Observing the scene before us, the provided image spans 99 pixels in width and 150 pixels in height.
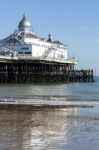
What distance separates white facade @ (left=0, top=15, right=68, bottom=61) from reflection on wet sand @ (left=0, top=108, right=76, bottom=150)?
5931cm

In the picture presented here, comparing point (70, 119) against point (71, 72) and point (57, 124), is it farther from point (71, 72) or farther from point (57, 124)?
point (71, 72)

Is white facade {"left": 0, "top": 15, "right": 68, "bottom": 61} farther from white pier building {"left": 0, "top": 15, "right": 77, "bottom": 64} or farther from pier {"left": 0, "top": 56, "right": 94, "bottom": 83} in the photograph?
pier {"left": 0, "top": 56, "right": 94, "bottom": 83}

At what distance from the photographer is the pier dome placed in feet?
286

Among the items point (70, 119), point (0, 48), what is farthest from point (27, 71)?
point (70, 119)

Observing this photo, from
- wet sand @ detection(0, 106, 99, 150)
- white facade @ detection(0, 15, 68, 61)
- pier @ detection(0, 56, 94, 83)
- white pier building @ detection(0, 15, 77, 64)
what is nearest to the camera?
wet sand @ detection(0, 106, 99, 150)

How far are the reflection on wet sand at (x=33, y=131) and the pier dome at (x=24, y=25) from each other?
68.8 meters

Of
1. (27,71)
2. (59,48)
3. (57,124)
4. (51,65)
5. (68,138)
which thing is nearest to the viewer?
(68,138)

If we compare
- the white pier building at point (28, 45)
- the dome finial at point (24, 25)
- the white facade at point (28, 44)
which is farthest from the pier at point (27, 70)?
the dome finial at point (24, 25)

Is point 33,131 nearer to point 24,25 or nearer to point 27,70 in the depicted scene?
point 27,70

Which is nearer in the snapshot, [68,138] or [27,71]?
[68,138]

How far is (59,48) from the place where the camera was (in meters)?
94.4

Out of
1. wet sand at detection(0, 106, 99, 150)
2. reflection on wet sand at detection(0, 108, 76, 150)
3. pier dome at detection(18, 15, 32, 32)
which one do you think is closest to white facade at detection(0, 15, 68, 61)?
pier dome at detection(18, 15, 32, 32)

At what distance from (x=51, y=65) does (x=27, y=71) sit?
22.6 feet

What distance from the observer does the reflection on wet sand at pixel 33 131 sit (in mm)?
11180
